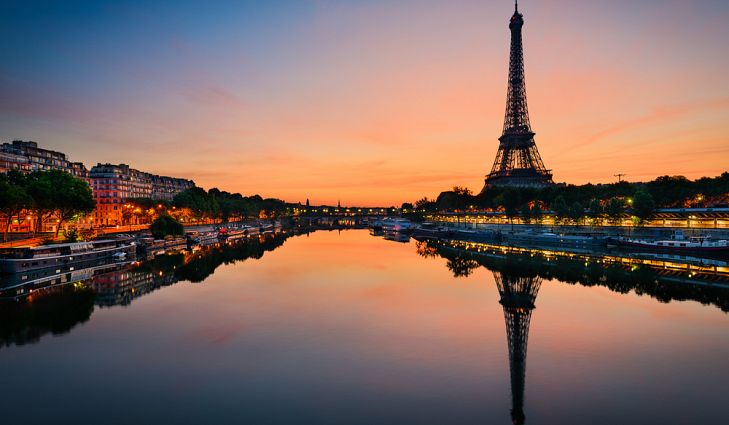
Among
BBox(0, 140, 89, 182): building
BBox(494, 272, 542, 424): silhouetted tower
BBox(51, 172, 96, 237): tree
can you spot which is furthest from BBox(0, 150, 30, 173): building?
BBox(494, 272, 542, 424): silhouetted tower

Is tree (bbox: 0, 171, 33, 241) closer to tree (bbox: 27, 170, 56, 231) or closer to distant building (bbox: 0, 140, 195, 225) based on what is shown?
tree (bbox: 27, 170, 56, 231)

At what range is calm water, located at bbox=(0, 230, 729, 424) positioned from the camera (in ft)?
49.4

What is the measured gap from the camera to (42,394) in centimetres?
1628

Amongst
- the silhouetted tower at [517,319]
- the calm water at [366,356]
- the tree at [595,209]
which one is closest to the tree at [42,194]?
the calm water at [366,356]

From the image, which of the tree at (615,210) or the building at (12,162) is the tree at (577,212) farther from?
the building at (12,162)

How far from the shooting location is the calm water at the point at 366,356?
15055 mm

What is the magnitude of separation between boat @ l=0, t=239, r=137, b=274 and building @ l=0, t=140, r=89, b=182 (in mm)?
44416

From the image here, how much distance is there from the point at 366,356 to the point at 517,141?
127771mm

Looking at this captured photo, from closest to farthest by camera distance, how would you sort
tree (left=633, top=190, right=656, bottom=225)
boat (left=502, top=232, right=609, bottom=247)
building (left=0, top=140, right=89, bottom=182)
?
boat (left=502, top=232, right=609, bottom=247) → tree (left=633, top=190, right=656, bottom=225) → building (left=0, top=140, right=89, bottom=182)

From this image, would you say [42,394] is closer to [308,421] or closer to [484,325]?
[308,421]

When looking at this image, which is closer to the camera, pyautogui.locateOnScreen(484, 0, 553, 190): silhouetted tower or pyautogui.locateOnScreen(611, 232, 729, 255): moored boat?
pyautogui.locateOnScreen(611, 232, 729, 255): moored boat

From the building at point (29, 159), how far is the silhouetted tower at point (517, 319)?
92.7 metres

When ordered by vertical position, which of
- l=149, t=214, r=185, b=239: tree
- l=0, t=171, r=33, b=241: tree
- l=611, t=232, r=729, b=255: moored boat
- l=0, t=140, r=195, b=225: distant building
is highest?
l=0, t=140, r=195, b=225: distant building

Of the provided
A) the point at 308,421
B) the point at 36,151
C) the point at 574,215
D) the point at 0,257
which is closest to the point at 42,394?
the point at 308,421
